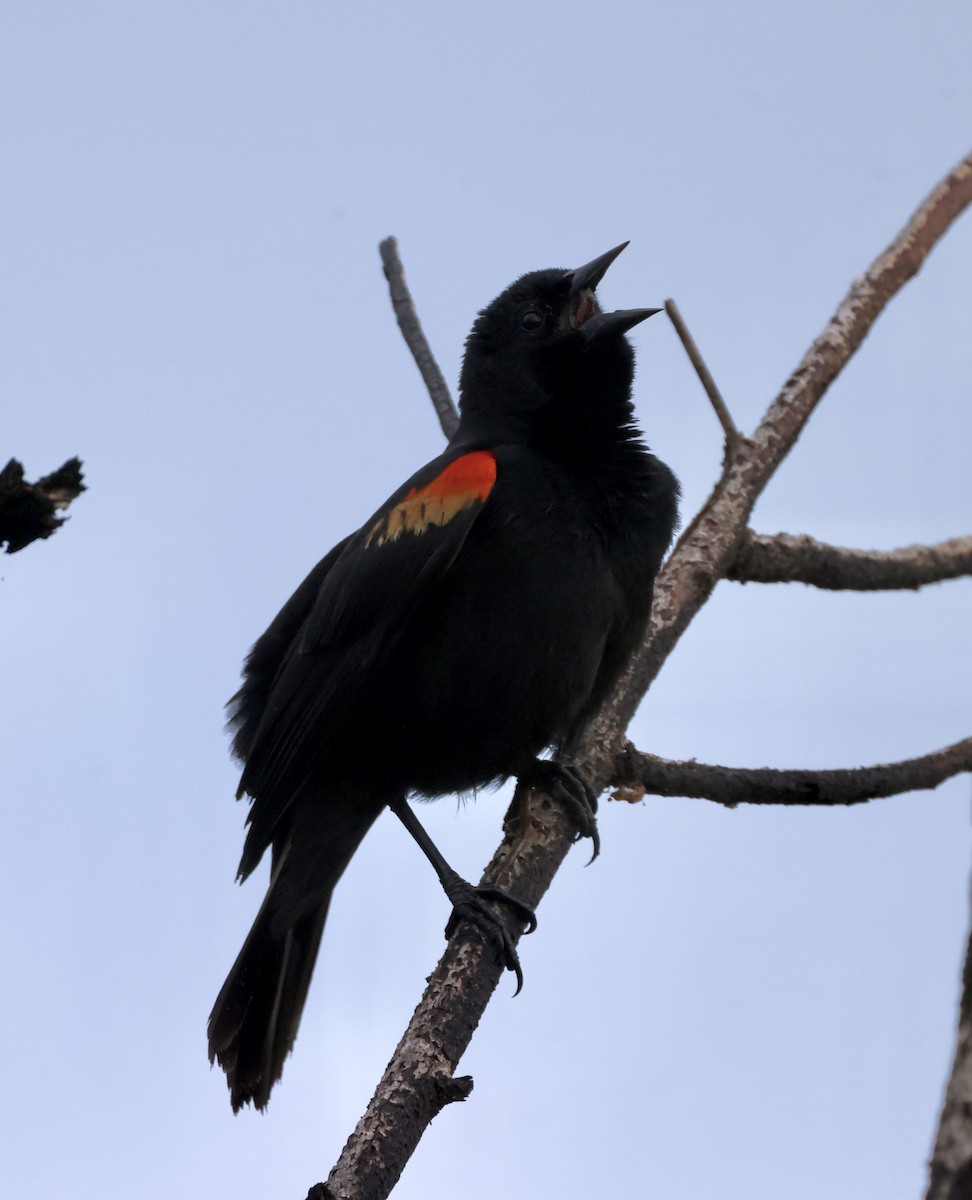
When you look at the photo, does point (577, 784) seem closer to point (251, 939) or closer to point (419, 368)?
point (251, 939)

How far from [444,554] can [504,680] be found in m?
0.43

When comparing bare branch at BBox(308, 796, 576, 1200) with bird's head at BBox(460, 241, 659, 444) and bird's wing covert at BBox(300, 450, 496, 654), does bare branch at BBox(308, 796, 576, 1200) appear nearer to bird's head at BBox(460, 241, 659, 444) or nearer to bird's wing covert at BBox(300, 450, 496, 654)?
bird's wing covert at BBox(300, 450, 496, 654)

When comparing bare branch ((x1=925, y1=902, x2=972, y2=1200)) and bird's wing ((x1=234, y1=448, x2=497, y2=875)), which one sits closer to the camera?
bare branch ((x1=925, y1=902, x2=972, y2=1200))

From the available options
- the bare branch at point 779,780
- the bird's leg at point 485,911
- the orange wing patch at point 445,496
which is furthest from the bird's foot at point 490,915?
the orange wing patch at point 445,496

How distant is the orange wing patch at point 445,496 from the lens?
3963mm

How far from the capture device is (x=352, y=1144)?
2820mm

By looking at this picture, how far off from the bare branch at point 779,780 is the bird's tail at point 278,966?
0.95m

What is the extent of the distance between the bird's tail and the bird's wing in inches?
5.8

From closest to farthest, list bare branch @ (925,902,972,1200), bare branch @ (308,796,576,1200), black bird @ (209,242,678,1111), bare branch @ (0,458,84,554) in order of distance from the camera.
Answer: bare branch @ (925,902,972,1200), bare branch @ (0,458,84,554), bare branch @ (308,796,576,1200), black bird @ (209,242,678,1111)

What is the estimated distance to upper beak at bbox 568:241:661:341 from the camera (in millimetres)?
4469

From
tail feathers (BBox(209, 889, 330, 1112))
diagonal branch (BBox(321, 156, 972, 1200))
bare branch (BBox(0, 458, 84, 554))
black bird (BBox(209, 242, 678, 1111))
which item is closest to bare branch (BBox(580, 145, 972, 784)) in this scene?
diagonal branch (BBox(321, 156, 972, 1200))

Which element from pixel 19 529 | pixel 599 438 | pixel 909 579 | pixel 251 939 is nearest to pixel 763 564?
pixel 909 579

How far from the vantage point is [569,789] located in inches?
165

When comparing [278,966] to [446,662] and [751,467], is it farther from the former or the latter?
[751,467]
